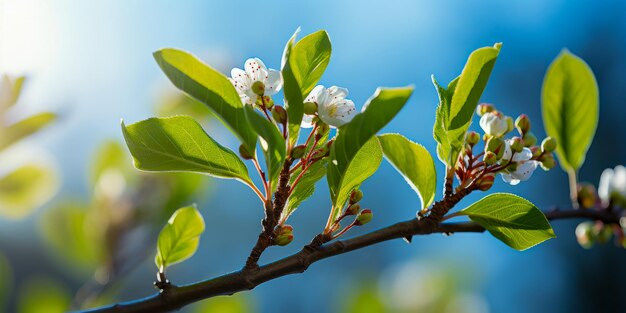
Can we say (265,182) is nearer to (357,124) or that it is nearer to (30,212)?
(357,124)

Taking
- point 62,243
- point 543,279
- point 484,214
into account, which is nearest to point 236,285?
point 484,214

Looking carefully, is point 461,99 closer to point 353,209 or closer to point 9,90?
point 353,209

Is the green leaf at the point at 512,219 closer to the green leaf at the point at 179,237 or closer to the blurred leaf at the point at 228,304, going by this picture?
the green leaf at the point at 179,237

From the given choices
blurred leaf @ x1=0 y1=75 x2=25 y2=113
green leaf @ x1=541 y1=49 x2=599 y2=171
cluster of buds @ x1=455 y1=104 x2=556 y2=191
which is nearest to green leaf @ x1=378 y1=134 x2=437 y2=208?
cluster of buds @ x1=455 y1=104 x2=556 y2=191

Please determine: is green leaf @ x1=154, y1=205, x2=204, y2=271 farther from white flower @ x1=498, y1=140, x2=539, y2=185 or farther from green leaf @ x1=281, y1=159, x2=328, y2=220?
white flower @ x1=498, y1=140, x2=539, y2=185

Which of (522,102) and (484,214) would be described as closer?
(484,214)

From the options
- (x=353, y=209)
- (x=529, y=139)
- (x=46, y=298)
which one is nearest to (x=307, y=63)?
(x=353, y=209)
